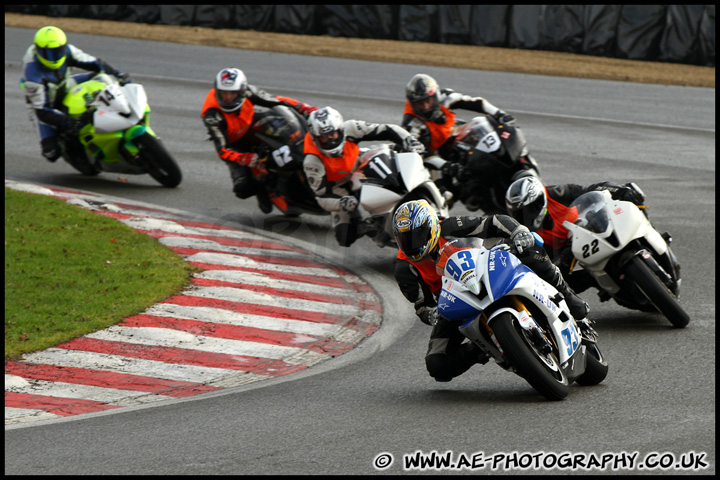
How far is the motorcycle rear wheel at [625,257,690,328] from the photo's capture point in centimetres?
781

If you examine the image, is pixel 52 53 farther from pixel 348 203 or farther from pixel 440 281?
pixel 440 281

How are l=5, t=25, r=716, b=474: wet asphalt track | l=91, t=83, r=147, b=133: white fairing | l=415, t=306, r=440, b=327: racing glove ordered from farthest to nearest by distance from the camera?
l=91, t=83, r=147, b=133: white fairing
l=415, t=306, r=440, b=327: racing glove
l=5, t=25, r=716, b=474: wet asphalt track

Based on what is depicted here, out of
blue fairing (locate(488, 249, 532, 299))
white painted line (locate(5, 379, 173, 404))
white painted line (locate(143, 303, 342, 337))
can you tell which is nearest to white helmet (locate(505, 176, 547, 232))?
blue fairing (locate(488, 249, 532, 299))

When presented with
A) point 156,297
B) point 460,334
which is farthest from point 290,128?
point 460,334

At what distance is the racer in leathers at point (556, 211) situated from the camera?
25.1ft

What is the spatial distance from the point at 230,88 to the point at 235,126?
0.47m

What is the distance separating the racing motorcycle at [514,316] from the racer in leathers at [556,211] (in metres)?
1.23

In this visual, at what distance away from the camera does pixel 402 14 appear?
2714 cm

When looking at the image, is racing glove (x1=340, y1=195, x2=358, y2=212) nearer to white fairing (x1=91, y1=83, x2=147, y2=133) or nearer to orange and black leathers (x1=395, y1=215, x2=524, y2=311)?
orange and black leathers (x1=395, y1=215, x2=524, y2=311)

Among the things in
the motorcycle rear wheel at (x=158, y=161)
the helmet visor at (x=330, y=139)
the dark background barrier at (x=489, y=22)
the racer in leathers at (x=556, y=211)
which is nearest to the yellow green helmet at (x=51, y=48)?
the motorcycle rear wheel at (x=158, y=161)

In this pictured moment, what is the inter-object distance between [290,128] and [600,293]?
4.95m

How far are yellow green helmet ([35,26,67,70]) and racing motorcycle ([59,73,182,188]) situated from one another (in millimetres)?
459

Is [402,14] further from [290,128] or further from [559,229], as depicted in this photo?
[559,229]

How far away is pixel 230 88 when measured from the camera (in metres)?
11.9
